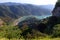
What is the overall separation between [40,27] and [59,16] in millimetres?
7450

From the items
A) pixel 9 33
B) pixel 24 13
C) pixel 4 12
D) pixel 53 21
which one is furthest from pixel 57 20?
pixel 24 13

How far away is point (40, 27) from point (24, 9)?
96465 millimetres

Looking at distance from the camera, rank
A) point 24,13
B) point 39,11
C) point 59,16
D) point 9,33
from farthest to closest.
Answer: point 39,11
point 24,13
point 59,16
point 9,33

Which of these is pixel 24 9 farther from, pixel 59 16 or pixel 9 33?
pixel 9 33

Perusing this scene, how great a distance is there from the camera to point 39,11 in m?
161

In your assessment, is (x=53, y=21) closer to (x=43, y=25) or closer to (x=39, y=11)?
(x=43, y=25)

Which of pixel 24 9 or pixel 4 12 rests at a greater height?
pixel 24 9

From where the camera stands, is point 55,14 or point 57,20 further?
point 55,14

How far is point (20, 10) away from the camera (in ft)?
470

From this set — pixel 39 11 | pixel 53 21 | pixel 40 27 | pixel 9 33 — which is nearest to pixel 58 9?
pixel 53 21

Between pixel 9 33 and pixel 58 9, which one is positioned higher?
pixel 58 9

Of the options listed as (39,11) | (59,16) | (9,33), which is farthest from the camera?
(39,11)

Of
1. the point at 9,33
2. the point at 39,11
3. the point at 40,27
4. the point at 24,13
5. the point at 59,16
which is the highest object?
the point at 39,11

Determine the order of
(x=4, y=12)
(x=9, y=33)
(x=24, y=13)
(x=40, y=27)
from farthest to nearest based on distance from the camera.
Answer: (x=24, y=13)
(x=4, y=12)
(x=40, y=27)
(x=9, y=33)
